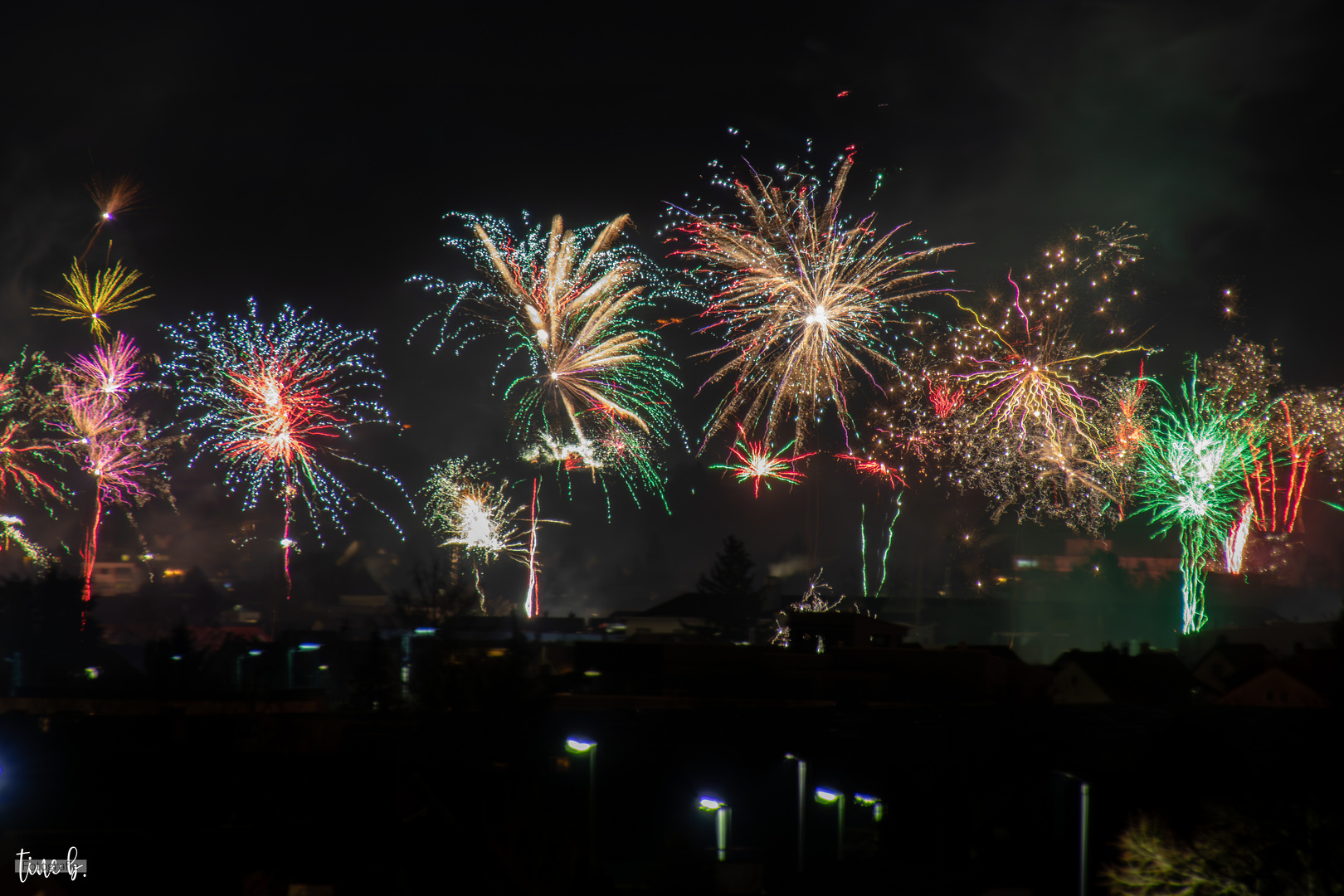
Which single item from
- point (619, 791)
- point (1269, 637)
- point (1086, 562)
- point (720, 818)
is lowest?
point (720, 818)

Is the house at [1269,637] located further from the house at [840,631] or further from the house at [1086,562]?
the house at [1086,562]

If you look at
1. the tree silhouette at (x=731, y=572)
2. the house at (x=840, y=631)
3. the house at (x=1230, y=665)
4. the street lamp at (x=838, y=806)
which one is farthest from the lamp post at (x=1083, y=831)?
the tree silhouette at (x=731, y=572)

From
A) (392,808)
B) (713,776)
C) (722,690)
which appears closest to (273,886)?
(392,808)

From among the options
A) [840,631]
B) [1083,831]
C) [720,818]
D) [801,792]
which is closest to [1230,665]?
[840,631]

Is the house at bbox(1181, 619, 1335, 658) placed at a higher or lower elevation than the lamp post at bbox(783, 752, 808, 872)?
higher

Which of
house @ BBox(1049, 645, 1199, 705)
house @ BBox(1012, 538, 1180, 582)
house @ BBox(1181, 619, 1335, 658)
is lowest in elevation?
house @ BBox(1049, 645, 1199, 705)

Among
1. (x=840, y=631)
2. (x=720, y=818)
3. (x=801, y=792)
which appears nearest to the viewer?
(x=801, y=792)

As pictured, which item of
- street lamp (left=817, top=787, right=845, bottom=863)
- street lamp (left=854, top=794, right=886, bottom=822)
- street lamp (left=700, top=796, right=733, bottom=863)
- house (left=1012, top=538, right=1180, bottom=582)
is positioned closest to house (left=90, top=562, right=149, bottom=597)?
street lamp (left=854, top=794, right=886, bottom=822)

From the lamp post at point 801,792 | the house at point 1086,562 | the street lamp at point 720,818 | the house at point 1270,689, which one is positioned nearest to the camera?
the lamp post at point 801,792

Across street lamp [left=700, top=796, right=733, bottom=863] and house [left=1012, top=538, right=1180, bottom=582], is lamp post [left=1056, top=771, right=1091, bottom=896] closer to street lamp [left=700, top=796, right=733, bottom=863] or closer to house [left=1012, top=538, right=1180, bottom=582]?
street lamp [left=700, top=796, right=733, bottom=863]

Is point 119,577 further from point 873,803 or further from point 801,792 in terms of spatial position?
point 801,792
